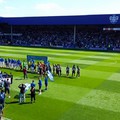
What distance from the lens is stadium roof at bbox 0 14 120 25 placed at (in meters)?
59.2

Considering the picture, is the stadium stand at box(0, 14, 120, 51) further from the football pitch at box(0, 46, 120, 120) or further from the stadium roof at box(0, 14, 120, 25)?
the football pitch at box(0, 46, 120, 120)

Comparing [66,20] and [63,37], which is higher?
[66,20]

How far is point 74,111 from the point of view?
581 inches

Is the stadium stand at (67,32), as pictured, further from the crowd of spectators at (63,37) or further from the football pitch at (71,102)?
the football pitch at (71,102)

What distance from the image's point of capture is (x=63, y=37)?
6956 centimetres

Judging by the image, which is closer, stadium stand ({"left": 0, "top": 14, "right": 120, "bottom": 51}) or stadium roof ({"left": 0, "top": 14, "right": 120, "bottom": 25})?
stadium roof ({"left": 0, "top": 14, "right": 120, "bottom": 25})

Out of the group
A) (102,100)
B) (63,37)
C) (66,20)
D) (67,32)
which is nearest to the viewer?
(102,100)

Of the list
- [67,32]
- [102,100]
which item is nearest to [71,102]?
[102,100]

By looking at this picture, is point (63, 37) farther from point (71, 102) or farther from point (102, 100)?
point (71, 102)

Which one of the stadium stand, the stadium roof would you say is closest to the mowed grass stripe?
the stadium stand

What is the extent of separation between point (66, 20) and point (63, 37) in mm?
6676

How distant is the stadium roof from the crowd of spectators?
4272 millimetres

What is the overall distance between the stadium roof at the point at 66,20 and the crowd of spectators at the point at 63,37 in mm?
4272

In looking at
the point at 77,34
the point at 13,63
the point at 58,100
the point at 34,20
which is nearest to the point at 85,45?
the point at 77,34
